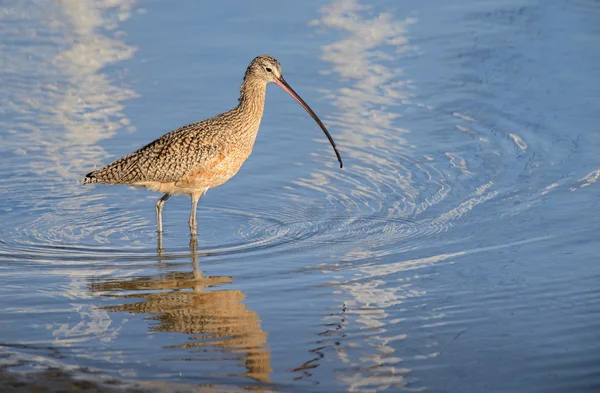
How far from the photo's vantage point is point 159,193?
10531 millimetres

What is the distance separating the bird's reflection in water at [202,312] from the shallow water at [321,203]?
0.07ft

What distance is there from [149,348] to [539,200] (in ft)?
13.0

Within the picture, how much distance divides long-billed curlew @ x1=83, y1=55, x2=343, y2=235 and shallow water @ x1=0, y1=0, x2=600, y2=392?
0.31 meters

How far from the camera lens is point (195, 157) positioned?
9.30 m

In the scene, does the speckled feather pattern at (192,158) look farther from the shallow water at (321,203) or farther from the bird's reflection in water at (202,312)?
the bird's reflection in water at (202,312)

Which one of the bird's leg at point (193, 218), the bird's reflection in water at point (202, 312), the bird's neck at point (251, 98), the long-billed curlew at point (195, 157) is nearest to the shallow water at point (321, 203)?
the bird's reflection in water at point (202, 312)

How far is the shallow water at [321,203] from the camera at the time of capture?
6.42 m

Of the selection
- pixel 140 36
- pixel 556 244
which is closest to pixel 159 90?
pixel 140 36

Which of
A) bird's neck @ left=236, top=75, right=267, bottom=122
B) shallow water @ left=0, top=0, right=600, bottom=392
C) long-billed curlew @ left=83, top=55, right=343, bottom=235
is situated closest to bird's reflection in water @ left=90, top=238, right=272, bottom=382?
shallow water @ left=0, top=0, right=600, bottom=392

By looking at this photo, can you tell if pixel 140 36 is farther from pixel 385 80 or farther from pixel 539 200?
pixel 539 200

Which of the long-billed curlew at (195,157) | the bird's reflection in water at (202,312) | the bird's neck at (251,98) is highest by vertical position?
the bird's neck at (251,98)

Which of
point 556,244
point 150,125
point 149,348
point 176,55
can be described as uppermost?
point 176,55

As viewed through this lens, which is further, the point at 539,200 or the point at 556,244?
the point at 539,200

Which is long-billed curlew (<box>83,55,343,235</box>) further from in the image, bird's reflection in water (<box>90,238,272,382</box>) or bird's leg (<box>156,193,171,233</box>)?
bird's reflection in water (<box>90,238,272,382</box>)
